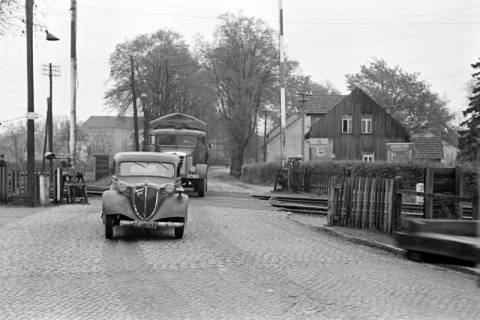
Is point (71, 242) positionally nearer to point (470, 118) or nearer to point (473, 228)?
point (473, 228)

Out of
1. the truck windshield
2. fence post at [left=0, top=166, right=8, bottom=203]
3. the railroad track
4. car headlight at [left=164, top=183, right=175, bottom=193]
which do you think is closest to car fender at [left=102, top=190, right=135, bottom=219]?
car headlight at [left=164, top=183, right=175, bottom=193]

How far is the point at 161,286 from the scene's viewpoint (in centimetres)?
848

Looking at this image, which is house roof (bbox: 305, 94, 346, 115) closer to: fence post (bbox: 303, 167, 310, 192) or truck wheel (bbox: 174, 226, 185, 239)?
fence post (bbox: 303, 167, 310, 192)

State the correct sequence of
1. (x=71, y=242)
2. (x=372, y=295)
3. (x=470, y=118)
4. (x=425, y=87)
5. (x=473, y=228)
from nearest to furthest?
(x=473, y=228)
(x=372, y=295)
(x=71, y=242)
(x=470, y=118)
(x=425, y=87)

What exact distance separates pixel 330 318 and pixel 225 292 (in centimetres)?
184

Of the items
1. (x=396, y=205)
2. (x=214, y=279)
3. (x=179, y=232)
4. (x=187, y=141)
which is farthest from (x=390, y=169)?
(x=214, y=279)

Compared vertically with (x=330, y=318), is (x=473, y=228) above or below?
above

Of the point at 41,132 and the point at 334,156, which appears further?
the point at 41,132

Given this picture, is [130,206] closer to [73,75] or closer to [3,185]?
[3,185]

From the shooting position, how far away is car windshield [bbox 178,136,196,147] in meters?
29.7

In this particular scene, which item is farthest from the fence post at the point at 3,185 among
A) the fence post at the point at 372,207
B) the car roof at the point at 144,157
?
the fence post at the point at 372,207

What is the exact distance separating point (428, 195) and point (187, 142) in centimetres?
1775

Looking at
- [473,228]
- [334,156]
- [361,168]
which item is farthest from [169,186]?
[334,156]

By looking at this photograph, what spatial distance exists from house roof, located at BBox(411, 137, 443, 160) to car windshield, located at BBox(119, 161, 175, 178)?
177 ft
